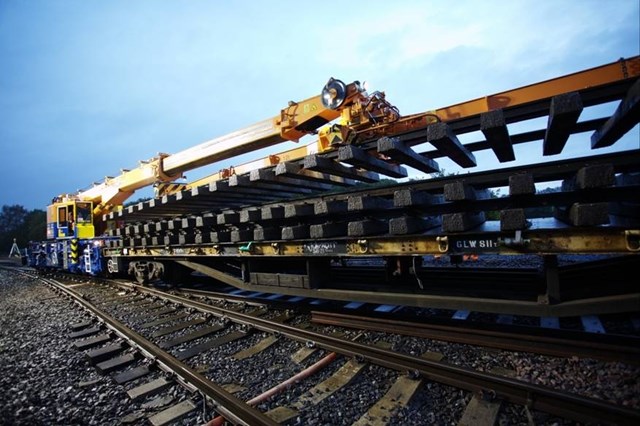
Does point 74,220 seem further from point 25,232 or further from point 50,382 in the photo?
point 25,232

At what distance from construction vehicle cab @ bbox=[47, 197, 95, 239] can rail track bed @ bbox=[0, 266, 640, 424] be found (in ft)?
33.7

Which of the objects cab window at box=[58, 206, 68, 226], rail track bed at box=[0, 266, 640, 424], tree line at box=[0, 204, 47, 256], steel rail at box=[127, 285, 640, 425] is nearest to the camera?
steel rail at box=[127, 285, 640, 425]

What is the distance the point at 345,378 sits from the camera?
3.54 m

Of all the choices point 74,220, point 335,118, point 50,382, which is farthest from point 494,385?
point 74,220

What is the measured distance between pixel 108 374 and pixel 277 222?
287 centimetres

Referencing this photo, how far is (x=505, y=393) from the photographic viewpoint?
2934 mm

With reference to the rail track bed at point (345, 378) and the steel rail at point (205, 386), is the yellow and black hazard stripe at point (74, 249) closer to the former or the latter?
the steel rail at point (205, 386)

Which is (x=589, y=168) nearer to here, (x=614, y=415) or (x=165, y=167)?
(x=614, y=415)

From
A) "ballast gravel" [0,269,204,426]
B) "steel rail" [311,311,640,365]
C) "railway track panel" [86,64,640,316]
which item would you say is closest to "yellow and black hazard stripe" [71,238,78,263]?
"ballast gravel" [0,269,204,426]

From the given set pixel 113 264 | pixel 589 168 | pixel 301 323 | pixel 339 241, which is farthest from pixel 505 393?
pixel 113 264

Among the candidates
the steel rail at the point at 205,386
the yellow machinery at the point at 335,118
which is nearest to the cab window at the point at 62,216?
the yellow machinery at the point at 335,118

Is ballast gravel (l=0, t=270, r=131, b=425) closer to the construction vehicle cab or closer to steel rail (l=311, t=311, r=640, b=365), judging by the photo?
steel rail (l=311, t=311, r=640, b=365)

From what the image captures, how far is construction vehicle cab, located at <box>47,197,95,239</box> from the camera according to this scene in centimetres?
1373

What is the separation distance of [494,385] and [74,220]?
15640 millimetres
